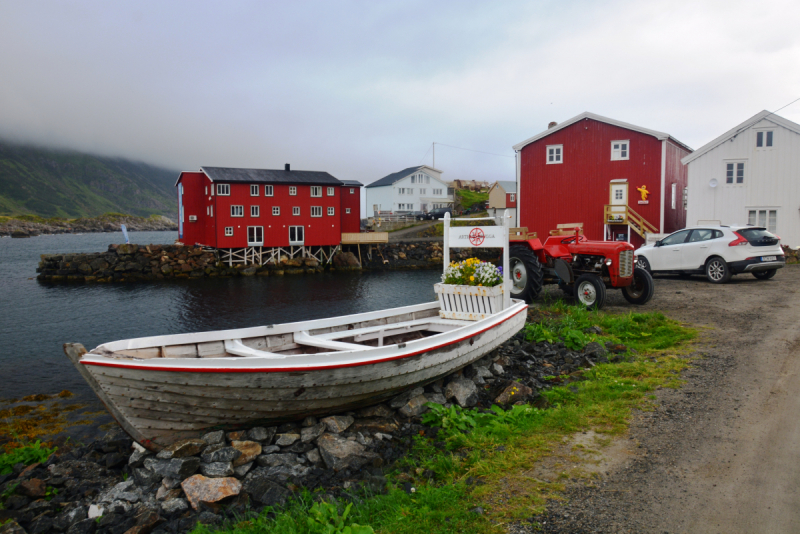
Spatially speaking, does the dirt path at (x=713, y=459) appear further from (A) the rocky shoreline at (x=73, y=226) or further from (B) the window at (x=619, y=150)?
(A) the rocky shoreline at (x=73, y=226)

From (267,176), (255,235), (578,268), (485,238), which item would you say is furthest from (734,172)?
(255,235)

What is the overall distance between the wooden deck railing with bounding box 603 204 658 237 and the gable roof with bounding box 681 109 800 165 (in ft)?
13.4

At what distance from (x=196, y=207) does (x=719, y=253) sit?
37.7m

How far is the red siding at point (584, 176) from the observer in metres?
27.6

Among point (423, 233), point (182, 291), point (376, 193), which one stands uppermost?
point (376, 193)

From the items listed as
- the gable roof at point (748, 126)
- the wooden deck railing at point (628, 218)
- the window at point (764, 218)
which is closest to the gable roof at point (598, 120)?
the gable roof at point (748, 126)

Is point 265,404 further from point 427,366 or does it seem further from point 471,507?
point 471,507

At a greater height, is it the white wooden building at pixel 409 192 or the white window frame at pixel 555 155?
the white wooden building at pixel 409 192

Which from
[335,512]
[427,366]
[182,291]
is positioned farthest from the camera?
[182,291]

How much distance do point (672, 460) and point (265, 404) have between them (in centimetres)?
436

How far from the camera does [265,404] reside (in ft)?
19.0

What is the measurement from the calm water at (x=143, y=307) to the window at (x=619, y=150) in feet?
43.9

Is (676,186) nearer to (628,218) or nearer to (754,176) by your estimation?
(628,218)

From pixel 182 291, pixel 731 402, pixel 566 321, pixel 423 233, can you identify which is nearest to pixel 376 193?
pixel 423 233
